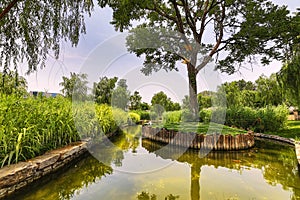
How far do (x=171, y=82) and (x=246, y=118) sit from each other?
4.78 metres

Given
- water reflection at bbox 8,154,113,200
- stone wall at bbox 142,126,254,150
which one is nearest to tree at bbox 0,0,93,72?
water reflection at bbox 8,154,113,200

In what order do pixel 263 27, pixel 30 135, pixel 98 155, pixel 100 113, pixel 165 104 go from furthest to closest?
pixel 165 104
pixel 263 27
pixel 100 113
pixel 98 155
pixel 30 135

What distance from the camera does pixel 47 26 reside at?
3135 millimetres

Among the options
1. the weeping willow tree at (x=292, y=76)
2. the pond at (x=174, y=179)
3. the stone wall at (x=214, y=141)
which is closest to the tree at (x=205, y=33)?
the weeping willow tree at (x=292, y=76)

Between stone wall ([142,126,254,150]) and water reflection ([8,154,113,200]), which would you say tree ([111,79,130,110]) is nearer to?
stone wall ([142,126,254,150])

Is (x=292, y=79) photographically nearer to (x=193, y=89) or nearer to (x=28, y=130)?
(x=193, y=89)

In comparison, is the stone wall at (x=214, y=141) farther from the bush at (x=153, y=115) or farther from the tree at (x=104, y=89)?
the bush at (x=153, y=115)

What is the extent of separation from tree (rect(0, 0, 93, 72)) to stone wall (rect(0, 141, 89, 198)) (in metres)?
1.51

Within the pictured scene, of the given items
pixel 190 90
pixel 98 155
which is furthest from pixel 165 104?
pixel 98 155

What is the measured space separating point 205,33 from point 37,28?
10.8 m

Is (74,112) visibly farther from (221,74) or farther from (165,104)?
(165,104)

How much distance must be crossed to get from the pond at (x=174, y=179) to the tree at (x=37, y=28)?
205cm

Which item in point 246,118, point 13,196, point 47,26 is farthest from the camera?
point 246,118

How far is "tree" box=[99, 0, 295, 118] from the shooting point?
9.67 m
